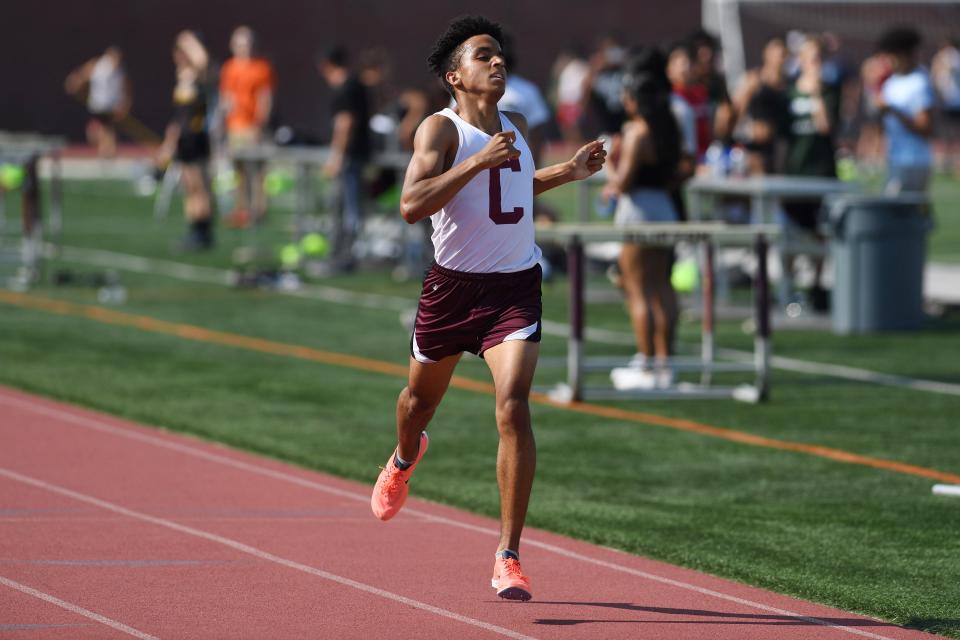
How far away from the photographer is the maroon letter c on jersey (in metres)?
6.91

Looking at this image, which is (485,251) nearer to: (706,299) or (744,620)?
(744,620)

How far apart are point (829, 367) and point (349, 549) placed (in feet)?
21.5

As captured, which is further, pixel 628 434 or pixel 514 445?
pixel 628 434

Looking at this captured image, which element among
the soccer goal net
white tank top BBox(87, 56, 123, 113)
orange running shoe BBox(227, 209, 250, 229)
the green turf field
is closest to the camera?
the green turf field

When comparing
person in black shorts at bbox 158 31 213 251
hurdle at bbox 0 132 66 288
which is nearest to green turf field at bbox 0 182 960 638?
hurdle at bbox 0 132 66 288

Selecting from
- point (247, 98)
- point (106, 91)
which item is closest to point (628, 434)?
point (247, 98)

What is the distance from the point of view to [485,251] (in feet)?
22.8

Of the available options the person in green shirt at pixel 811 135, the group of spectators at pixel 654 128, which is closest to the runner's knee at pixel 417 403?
the group of spectators at pixel 654 128

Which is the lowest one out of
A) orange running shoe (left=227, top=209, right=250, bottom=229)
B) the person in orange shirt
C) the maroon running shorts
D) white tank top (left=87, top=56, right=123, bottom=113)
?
orange running shoe (left=227, top=209, right=250, bottom=229)

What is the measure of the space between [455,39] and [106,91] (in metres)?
31.6

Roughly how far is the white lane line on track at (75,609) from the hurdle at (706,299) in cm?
494

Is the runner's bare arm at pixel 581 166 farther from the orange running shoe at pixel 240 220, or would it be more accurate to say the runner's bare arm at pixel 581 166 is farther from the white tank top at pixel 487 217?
the orange running shoe at pixel 240 220

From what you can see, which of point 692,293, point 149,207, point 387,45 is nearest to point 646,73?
point 692,293

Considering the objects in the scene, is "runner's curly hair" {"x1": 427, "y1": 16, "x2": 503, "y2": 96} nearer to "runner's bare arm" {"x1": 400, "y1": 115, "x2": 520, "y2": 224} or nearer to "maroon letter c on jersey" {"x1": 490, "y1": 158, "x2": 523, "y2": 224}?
"runner's bare arm" {"x1": 400, "y1": 115, "x2": 520, "y2": 224}
